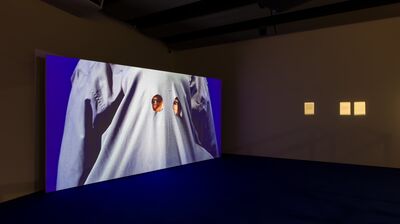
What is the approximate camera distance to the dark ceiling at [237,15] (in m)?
4.78

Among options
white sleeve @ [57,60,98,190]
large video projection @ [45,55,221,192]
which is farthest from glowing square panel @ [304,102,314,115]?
white sleeve @ [57,60,98,190]

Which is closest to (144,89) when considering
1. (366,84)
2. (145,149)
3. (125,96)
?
(125,96)

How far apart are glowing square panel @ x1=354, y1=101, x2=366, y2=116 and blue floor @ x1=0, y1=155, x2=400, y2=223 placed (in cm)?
112

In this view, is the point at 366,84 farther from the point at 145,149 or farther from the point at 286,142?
the point at 145,149

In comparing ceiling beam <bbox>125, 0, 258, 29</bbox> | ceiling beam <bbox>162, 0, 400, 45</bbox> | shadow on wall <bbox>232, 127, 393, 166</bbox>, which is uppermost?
ceiling beam <bbox>125, 0, 258, 29</bbox>

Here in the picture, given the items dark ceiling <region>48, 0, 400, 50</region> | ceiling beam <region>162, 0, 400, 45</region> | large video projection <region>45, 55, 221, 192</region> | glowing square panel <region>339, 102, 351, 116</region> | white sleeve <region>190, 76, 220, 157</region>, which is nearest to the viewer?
large video projection <region>45, 55, 221, 192</region>

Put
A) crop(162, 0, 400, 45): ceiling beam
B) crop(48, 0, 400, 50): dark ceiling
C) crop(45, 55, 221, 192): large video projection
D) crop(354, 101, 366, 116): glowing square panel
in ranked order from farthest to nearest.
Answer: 1. crop(354, 101, 366, 116): glowing square panel
2. crop(48, 0, 400, 50): dark ceiling
3. crop(162, 0, 400, 45): ceiling beam
4. crop(45, 55, 221, 192): large video projection

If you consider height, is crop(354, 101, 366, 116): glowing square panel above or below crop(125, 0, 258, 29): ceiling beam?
below

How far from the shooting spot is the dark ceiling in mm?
4781

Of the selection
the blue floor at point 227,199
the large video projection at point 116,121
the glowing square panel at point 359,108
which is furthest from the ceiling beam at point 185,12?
the blue floor at point 227,199

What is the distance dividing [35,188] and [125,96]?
6.20 ft

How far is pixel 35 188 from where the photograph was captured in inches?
153

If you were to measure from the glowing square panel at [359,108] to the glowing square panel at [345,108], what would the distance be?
119 mm

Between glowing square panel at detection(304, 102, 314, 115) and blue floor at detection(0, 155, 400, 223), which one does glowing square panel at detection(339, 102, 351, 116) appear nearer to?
glowing square panel at detection(304, 102, 314, 115)
